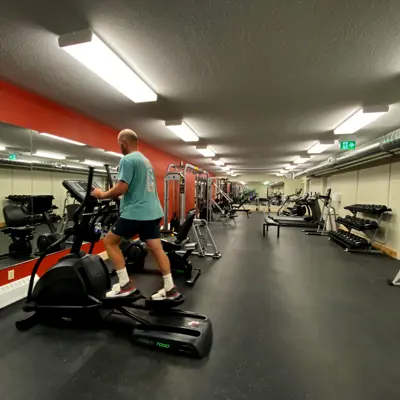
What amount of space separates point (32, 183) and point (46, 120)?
2.71 feet

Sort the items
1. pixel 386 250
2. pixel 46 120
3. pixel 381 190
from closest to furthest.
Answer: pixel 46 120 → pixel 386 250 → pixel 381 190

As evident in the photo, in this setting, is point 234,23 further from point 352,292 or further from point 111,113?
point 352,292

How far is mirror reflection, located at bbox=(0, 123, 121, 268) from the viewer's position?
2670 millimetres

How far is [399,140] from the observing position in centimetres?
334

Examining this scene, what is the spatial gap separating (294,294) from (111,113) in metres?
3.50

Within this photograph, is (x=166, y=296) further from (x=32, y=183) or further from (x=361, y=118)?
(x=361, y=118)

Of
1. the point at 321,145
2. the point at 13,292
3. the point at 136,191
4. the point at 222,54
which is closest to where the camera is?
the point at 222,54

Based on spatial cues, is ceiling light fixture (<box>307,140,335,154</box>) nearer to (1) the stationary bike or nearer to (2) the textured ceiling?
(2) the textured ceiling

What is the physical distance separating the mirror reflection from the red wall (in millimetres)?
87

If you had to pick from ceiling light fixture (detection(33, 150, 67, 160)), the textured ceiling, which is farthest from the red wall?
ceiling light fixture (detection(33, 150, 67, 160))

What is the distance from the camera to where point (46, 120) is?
2904 millimetres

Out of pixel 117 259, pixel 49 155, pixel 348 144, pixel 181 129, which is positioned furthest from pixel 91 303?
pixel 348 144

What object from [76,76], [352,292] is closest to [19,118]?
[76,76]

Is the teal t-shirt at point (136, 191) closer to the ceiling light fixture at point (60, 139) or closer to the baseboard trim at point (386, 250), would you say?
the ceiling light fixture at point (60, 139)
